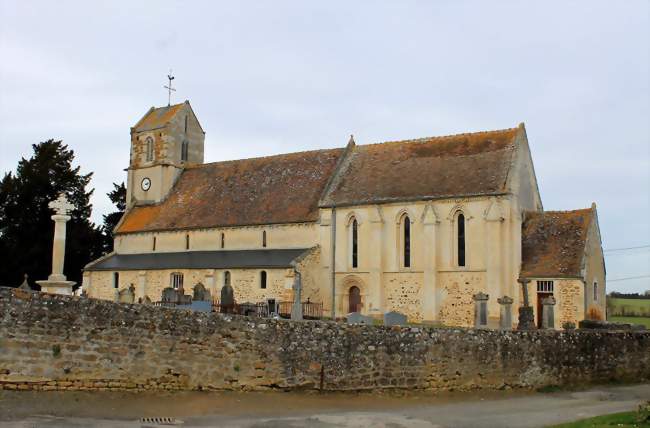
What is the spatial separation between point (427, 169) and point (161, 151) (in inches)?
826

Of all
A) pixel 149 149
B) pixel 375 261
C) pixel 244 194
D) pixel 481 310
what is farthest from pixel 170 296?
pixel 149 149

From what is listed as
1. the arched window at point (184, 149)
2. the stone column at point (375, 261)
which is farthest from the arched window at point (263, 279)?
the arched window at point (184, 149)

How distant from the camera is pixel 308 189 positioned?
4284 cm

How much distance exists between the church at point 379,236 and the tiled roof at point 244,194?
0.09m

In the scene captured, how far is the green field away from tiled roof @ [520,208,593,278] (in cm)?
2718

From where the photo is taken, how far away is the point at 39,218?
4875 cm

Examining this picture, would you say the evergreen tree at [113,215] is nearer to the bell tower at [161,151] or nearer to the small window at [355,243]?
the bell tower at [161,151]

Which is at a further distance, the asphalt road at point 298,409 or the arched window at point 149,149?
the arched window at point 149,149

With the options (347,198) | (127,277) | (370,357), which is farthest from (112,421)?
(127,277)

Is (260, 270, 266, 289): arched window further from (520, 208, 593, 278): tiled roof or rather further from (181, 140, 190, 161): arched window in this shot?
(181, 140, 190, 161): arched window

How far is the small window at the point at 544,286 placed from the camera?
34094 mm

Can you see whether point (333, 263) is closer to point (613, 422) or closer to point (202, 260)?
point (202, 260)

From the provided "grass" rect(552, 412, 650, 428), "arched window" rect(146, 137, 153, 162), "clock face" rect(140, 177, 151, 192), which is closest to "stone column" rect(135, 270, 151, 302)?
"clock face" rect(140, 177, 151, 192)

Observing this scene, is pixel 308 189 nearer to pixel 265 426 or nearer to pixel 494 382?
pixel 494 382
